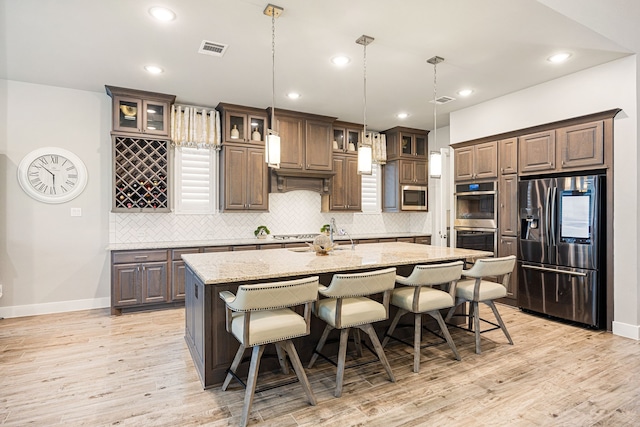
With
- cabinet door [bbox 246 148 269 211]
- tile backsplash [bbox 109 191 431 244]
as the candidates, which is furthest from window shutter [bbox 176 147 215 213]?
cabinet door [bbox 246 148 269 211]

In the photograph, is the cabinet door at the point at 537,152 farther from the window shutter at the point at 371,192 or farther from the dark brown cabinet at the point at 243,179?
the dark brown cabinet at the point at 243,179

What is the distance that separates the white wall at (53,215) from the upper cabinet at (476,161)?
497cm

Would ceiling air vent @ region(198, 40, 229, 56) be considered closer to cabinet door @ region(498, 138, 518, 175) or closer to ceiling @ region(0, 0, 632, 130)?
ceiling @ region(0, 0, 632, 130)

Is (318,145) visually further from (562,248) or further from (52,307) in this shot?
(52,307)

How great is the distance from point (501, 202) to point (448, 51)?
2245 mm

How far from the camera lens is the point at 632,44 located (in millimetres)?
3482

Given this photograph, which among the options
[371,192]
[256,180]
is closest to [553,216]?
[371,192]

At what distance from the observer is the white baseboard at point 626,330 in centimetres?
354

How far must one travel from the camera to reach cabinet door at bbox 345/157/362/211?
20.3 ft

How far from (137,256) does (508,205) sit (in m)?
4.79

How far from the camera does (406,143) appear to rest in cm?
668

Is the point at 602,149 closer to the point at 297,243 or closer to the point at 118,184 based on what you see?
the point at 297,243

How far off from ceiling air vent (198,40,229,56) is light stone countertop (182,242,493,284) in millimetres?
1969

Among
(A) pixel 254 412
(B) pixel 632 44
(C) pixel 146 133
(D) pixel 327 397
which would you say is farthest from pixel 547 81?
(C) pixel 146 133
